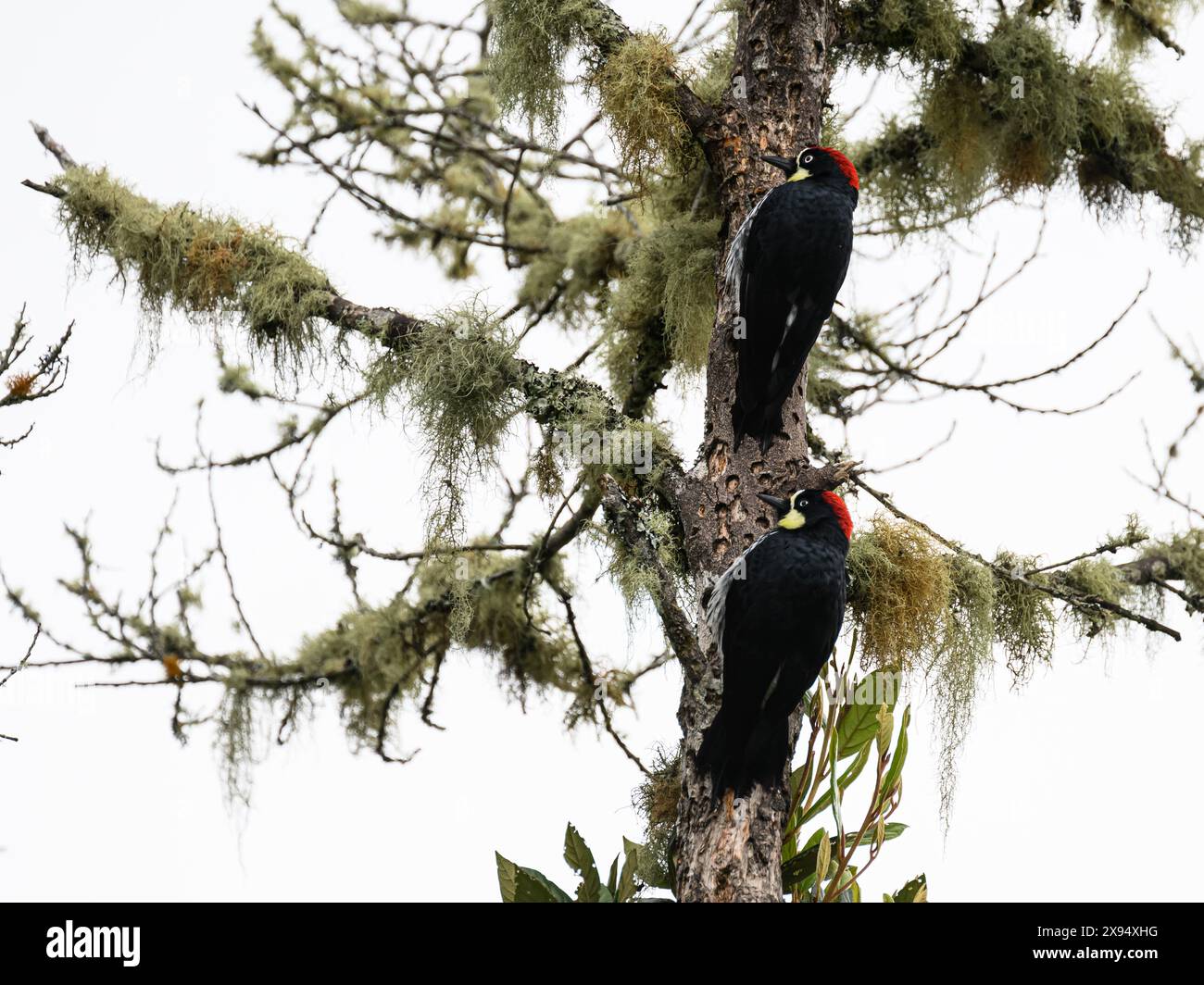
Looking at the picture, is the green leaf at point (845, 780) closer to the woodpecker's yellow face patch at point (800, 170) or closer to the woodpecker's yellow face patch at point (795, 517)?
the woodpecker's yellow face patch at point (795, 517)

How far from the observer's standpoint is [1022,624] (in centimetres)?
303

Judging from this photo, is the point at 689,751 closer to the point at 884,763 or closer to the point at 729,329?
the point at 884,763

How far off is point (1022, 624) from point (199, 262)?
2161 millimetres

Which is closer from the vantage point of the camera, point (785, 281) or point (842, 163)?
point (785, 281)

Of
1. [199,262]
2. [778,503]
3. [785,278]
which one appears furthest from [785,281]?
[199,262]

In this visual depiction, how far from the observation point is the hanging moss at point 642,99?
2.63m

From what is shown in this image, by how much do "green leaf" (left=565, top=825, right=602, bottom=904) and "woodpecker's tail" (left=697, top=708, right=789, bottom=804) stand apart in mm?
403

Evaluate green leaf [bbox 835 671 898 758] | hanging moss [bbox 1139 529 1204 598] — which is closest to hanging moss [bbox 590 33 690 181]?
green leaf [bbox 835 671 898 758]

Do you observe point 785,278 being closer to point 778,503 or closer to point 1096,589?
point 778,503

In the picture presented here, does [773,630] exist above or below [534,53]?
below

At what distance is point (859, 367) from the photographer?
12.1 feet
